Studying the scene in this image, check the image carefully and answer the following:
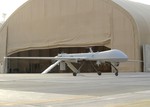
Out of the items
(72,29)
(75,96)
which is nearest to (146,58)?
(72,29)

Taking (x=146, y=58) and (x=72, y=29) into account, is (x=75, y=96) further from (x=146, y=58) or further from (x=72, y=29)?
(x=72, y=29)

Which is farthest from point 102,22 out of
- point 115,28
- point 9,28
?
point 9,28

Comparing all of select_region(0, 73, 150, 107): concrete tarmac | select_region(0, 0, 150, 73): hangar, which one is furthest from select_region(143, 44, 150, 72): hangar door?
select_region(0, 73, 150, 107): concrete tarmac

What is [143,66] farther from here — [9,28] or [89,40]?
[9,28]

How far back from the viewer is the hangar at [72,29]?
65312mm

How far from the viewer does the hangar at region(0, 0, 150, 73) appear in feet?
214

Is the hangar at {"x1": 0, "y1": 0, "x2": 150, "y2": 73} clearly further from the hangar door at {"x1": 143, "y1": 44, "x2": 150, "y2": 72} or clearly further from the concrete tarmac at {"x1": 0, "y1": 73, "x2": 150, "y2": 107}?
the concrete tarmac at {"x1": 0, "y1": 73, "x2": 150, "y2": 107}

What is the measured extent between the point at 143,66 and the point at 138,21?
26.6ft

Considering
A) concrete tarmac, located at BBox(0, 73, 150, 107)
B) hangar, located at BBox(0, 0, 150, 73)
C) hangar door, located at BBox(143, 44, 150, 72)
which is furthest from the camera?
hangar, located at BBox(0, 0, 150, 73)

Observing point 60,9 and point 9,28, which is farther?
point 9,28

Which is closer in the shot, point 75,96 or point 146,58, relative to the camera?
point 75,96

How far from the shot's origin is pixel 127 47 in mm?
65000

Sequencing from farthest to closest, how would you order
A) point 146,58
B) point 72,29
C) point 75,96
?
point 72,29
point 146,58
point 75,96

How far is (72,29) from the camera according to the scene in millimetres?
74062
